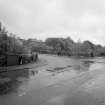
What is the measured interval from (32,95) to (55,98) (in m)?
1.33

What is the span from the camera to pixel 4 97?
5.96 m

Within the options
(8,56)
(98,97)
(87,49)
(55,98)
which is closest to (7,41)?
(8,56)

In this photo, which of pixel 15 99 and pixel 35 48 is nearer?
pixel 15 99

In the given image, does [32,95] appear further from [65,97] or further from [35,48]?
[35,48]

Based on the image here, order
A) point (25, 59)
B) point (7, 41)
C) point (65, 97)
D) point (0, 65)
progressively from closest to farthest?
point (65, 97)
point (0, 65)
point (7, 41)
point (25, 59)

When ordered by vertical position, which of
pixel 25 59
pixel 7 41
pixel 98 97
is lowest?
pixel 98 97

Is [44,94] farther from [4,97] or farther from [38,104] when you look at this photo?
[4,97]

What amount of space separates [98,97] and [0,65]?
42.5ft

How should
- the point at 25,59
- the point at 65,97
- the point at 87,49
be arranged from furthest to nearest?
the point at 87,49, the point at 25,59, the point at 65,97

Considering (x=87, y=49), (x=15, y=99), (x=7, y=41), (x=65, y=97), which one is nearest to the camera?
(x=15, y=99)

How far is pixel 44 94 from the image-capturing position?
21.2 feet

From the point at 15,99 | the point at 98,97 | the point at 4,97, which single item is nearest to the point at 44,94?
the point at 15,99

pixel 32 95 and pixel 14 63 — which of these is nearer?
pixel 32 95

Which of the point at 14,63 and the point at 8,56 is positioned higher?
the point at 8,56
